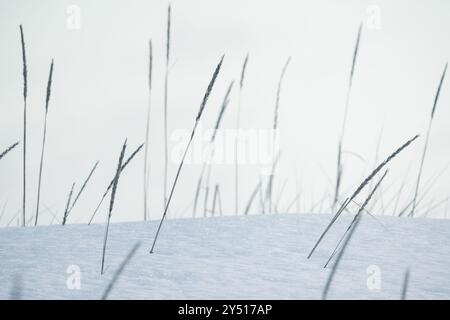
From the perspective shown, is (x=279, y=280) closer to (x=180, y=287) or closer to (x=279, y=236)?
(x=180, y=287)

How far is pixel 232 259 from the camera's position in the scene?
1286mm

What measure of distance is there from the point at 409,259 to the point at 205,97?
66 cm

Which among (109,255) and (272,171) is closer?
(109,255)

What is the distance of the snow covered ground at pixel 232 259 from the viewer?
→ 1076 mm

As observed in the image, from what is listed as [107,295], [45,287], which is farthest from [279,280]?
[45,287]

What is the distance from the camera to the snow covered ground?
3.53ft

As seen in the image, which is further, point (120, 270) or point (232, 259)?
point (232, 259)

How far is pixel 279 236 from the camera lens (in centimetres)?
150
